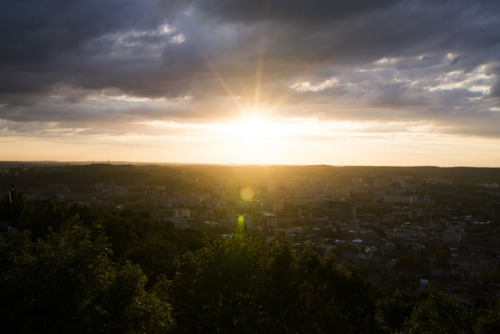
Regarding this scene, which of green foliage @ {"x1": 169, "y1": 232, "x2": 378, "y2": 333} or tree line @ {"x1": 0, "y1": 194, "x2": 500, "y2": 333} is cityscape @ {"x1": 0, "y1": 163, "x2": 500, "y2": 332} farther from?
tree line @ {"x1": 0, "y1": 194, "x2": 500, "y2": 333}

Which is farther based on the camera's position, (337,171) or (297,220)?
(337,171)

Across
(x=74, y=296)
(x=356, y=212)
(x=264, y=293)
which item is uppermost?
(x=74, y=296)

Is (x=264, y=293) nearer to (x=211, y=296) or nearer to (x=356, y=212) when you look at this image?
(x=211, y=296)

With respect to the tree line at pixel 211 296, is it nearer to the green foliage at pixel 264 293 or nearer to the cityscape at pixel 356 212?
the green foliage at pixel 264 293

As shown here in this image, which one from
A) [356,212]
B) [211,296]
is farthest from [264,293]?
[356,212]

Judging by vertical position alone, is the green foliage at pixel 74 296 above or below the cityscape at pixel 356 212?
above

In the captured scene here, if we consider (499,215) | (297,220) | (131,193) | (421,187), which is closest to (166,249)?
(297,220)

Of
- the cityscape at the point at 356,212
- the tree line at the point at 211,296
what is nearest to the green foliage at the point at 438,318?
the tree line at the point at 211,296

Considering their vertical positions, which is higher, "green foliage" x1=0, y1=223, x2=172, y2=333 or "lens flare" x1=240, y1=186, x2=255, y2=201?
"green foliage" x1=0, y1=223, x2=172, y2=333

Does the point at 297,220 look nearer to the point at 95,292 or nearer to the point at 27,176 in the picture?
the point at 95,292

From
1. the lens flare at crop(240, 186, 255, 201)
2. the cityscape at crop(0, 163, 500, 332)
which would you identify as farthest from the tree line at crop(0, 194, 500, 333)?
the lens flare at crop(240, 186, 255, 201)

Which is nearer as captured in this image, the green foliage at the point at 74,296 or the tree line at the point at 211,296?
the green foliage at the point at 74,296
